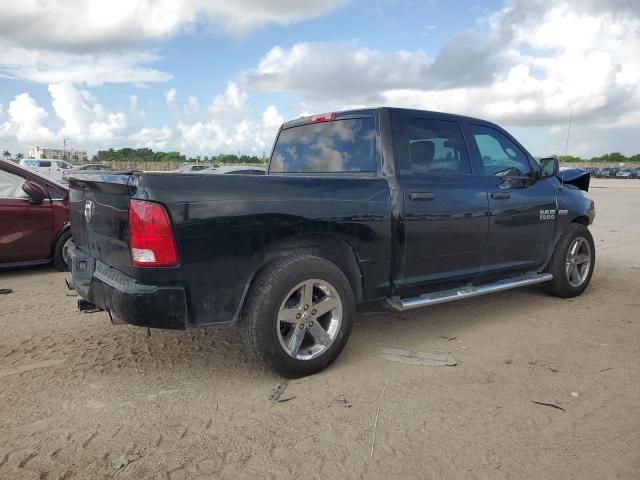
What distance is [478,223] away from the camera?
13.7 feet

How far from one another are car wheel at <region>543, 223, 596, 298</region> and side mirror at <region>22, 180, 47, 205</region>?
6112mm

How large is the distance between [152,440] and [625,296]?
5.21 m

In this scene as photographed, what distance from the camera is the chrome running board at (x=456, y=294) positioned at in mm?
3717

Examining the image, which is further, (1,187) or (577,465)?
(1,187)

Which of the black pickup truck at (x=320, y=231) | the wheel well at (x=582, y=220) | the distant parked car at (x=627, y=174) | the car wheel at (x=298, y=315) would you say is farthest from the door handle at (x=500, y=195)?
the distant parked car at (x=627, y=174)

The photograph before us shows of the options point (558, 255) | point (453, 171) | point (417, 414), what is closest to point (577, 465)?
point (417, 414)

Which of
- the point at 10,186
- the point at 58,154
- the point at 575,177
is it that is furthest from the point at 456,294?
the point at 58,154

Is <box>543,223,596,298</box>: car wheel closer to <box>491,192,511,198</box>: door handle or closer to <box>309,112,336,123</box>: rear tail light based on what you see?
<box>491,192,511,198</box>: door handle

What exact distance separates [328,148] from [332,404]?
7.18 ft

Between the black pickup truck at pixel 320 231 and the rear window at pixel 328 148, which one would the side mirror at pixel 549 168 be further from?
the rear window at pixel 328 148

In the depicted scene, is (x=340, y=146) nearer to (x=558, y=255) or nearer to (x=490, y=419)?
(x=490, y=419)

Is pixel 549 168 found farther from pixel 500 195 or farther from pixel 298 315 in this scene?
pixel 298 315

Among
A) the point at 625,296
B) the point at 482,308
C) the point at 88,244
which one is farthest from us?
the point at 625,296

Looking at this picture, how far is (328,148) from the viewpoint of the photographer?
4.24 m
